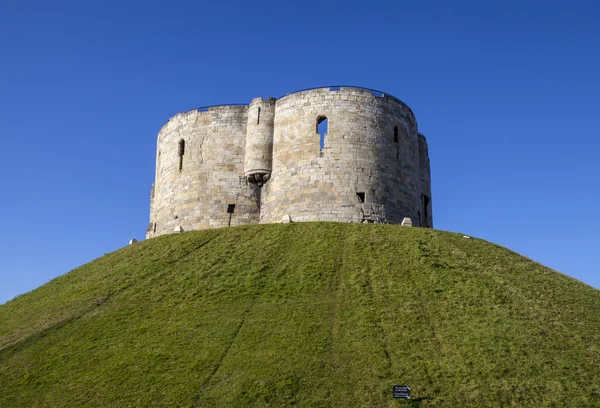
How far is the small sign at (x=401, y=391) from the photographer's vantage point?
1972 centimetres

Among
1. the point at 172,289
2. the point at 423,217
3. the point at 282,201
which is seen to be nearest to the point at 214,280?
the point at 172,289

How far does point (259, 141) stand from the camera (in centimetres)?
4094

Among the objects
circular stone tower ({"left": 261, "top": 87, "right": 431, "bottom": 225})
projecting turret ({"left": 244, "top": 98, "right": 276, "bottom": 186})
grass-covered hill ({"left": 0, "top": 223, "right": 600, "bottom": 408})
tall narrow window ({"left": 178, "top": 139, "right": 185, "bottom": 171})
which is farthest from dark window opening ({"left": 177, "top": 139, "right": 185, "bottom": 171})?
grass-covered hill ({"left": 0, "top": 223, "right": 600, "bottom": 408})

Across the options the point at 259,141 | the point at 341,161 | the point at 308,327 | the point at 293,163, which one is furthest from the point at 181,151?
the point at 308,327

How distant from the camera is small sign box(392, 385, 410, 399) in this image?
64.7 ft

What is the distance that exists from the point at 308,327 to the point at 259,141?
18.5 metres

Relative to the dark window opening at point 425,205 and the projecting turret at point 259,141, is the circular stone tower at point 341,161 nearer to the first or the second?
the projecting turret at point 259,141

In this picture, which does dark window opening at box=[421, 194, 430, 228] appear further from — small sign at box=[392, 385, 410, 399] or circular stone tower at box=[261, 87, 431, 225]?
small sign at box=[392, 385, 410, 399]

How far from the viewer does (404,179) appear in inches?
1575

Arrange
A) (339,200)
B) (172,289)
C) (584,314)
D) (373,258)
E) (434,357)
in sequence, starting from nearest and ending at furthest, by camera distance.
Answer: (434,357) → (584,314) → (172,289) → (373,258) → (339,200)

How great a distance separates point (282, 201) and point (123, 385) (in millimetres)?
18860

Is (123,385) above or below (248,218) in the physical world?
below

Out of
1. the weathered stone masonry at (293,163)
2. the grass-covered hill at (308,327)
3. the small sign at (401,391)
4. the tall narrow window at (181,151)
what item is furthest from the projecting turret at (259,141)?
the small sign at (401,391)

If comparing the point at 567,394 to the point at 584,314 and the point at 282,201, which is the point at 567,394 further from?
the point at 282,201
